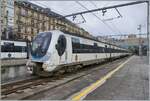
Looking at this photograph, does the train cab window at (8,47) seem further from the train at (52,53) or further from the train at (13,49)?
the train at (52,53)

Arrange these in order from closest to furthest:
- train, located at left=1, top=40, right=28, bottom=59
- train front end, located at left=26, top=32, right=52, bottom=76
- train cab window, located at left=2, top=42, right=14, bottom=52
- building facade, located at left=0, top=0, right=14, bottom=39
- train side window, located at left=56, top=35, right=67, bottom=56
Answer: train front end, located at left=26, top=32, right=52, bottom=76 → train side window, located at left=56, top=35, right=67, bottom=56 → train cab window, located at left=2, top=42, right=14, bottom=52 → train, located at left=1, top=40, right=28, bottom=59 → building facade, located at left=0, top=0, right=14, bottom=39

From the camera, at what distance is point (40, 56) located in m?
11.4

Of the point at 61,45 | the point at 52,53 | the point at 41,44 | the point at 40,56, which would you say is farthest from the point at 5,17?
the point at 52,53

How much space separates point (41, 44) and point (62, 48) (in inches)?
52.6

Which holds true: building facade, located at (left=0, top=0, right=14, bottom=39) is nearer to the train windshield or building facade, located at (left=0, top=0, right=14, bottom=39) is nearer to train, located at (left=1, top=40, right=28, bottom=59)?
train, located at (left=1, top=40, right=28, bottom=59)

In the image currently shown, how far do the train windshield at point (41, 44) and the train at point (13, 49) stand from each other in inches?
480

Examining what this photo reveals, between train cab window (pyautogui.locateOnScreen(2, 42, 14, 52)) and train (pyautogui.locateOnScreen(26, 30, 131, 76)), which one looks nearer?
train (pyautogui.locateOnScreen(26, 30, 131, 76))

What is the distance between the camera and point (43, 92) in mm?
8039

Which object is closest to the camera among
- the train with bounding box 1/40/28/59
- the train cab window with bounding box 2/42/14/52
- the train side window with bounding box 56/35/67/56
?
the train side window with bounding box 56/35/67/56

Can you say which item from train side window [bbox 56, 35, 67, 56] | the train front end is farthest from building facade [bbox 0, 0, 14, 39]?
train side window [bbox 56, 35, 67, 56]

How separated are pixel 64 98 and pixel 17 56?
20.4m

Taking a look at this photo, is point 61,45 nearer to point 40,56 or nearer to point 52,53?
point 52,53

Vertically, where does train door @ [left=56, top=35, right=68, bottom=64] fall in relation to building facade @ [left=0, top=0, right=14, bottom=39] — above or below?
→ below

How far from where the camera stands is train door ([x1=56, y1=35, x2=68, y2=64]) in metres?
11.8
